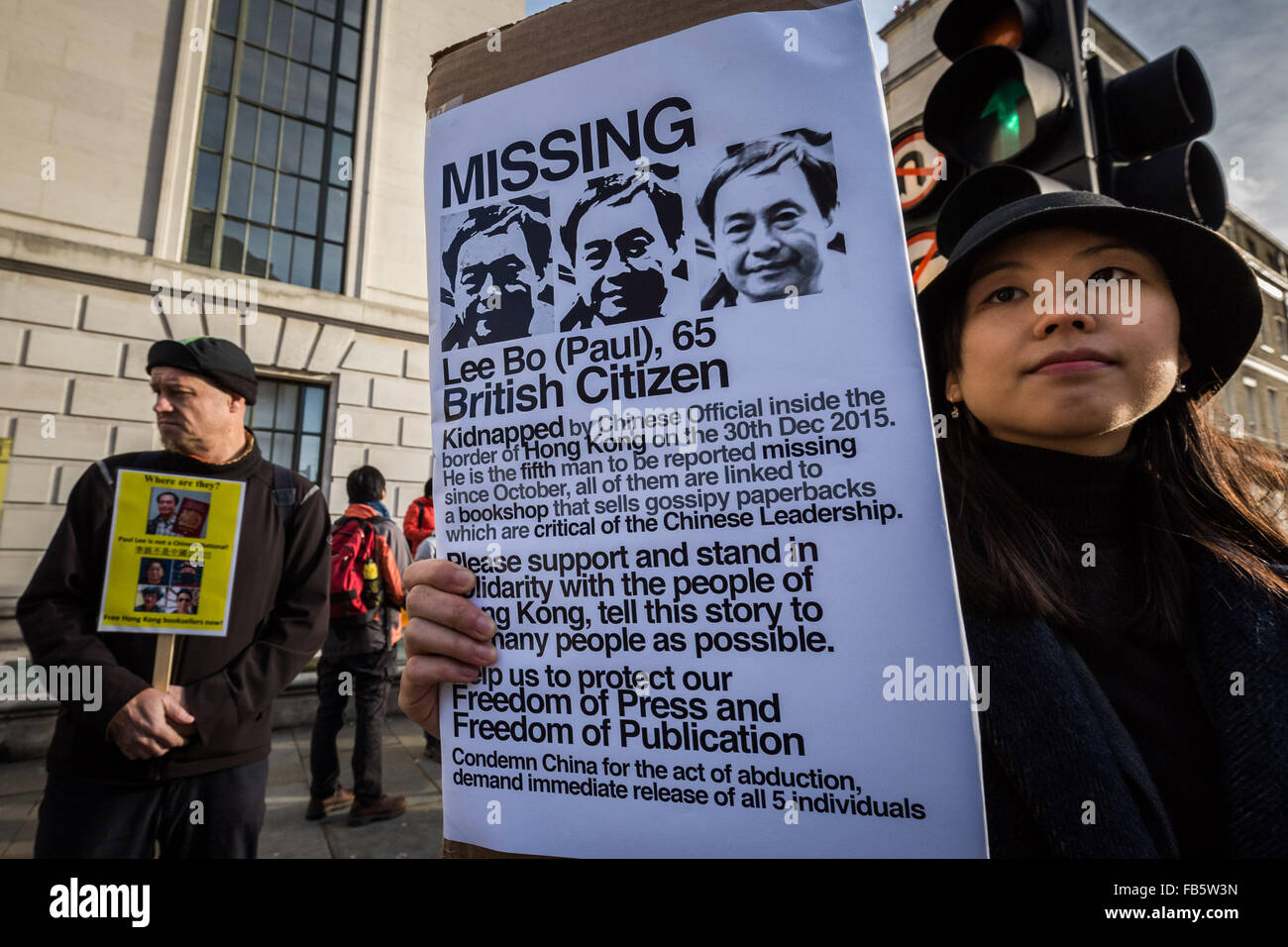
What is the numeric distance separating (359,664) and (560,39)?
13.7 feet

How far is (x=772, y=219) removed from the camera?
0.86 m

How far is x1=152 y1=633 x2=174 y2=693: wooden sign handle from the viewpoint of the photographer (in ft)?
6.25

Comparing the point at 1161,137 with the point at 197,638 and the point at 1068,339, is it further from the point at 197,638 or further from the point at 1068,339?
the point at 197,638

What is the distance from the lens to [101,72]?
284 inches

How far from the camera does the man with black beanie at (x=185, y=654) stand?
1848 mm

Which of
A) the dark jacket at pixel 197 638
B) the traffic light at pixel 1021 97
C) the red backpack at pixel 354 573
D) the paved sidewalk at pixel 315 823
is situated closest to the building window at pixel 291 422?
the paved sidewalk at pixel 315 823

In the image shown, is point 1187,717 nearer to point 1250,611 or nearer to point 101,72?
point 1250,611

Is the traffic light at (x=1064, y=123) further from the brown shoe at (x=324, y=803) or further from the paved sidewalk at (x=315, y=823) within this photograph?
the brown shoe at (x=324, y=803)

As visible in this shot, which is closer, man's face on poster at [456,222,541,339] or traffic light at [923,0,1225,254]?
man's face on poster at [456,222,541,339]

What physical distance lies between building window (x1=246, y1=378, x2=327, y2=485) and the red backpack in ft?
13.4

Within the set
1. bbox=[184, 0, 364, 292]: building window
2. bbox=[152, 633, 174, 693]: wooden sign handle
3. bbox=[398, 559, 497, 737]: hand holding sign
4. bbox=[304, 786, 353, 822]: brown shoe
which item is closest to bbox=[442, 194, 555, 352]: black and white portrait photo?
bbox=[398, 559, 497, 737]: hand holding sign

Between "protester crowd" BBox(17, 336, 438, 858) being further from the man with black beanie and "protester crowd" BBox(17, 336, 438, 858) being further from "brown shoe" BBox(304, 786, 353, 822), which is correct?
"brown shoe" BBox(304, 786, 353, 822)

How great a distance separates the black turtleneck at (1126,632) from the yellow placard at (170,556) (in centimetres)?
218
